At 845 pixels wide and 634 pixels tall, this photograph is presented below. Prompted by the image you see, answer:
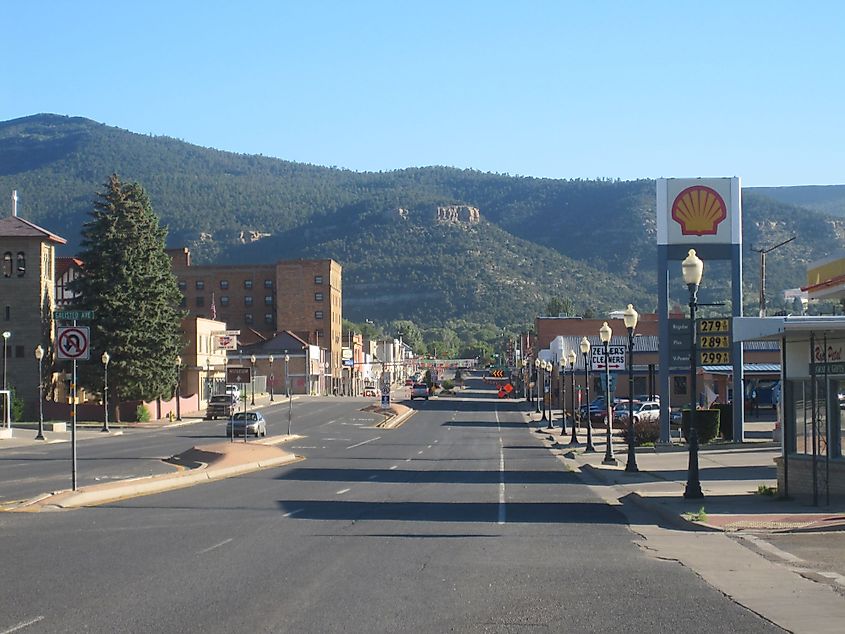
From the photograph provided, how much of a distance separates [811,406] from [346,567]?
11.8 meters

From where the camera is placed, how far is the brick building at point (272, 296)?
478 ft

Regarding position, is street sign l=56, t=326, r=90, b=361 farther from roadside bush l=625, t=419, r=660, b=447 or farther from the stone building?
the stone building

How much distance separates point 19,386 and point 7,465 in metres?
38.0

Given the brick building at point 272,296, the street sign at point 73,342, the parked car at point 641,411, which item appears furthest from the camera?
the brick building at point 272,296

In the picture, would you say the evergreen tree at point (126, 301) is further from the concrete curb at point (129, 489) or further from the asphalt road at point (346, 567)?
the asphalt road at point (346, 567)

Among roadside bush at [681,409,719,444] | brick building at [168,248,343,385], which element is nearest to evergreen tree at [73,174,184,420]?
roadside bush at [681,409,719,444]

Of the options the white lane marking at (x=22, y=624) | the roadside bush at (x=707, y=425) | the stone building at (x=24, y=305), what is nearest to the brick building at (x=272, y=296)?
the stone building at (x=24, y=305)

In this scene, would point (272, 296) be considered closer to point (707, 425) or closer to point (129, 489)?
point (707, 425)

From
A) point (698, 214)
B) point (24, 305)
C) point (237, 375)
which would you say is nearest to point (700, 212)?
point (698, 214)

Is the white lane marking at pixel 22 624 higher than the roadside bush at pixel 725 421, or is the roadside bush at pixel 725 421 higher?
the white lane marking at pixel 22 624

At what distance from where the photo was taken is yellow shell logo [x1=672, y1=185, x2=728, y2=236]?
46.2m

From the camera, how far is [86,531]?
55.1 feet

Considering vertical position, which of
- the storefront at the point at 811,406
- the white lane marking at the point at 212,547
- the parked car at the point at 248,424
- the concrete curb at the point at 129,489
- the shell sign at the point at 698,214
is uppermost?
the shell sign at the point at 698,214

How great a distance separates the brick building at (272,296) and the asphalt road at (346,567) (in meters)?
120
